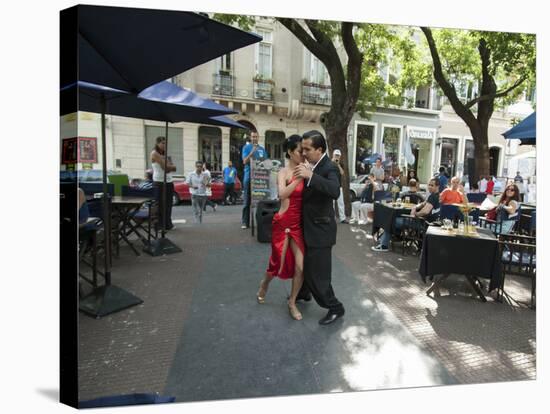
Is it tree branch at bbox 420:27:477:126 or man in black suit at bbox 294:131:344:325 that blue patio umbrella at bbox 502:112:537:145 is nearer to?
tree branch at bbox 420:27:477:126

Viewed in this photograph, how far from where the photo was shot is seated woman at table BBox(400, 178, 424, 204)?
4.27 m

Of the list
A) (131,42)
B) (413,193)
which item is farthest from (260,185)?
(131,42)

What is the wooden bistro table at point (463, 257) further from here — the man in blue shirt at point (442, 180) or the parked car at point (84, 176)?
the parked car at point (84, 176)

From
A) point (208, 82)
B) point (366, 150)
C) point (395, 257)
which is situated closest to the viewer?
point (208, 82)

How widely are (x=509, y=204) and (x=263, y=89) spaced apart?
3.02 m

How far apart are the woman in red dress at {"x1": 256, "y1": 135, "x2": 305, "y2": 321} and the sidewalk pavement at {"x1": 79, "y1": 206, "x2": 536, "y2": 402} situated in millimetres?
348

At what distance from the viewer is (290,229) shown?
2.75 metres

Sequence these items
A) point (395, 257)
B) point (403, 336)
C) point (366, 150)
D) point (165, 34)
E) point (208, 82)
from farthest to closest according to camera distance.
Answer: point (395, 257) → point (366, 150) → point (208, 82) → point (403, 336) → point (165, 34)

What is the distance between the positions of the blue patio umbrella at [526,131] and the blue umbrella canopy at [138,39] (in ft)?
7.45

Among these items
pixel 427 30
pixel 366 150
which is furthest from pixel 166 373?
pixel 427 30

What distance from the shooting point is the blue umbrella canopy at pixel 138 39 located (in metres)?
1.83

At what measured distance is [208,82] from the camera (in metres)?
3.10

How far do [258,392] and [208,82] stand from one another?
103 inches

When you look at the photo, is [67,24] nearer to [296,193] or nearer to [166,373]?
[296,193]
